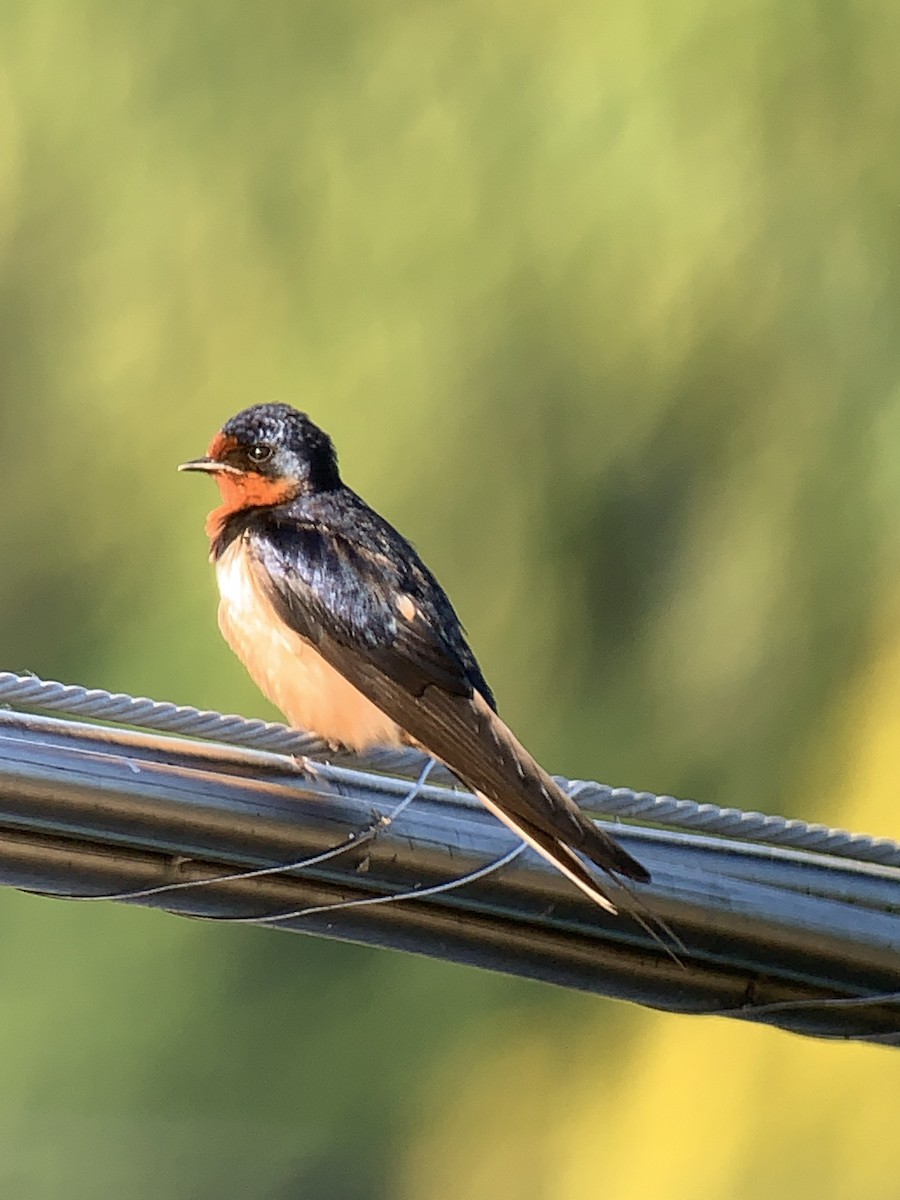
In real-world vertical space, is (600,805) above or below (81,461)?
below

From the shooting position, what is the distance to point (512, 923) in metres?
1.05

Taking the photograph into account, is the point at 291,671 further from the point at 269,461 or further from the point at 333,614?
the point at 269,461

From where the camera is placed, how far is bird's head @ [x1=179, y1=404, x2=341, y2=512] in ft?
5.36

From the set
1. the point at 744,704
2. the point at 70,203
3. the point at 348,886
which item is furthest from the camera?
the point at 70,203

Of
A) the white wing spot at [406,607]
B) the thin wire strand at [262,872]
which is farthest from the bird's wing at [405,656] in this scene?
the thin wire strand at [262,872]


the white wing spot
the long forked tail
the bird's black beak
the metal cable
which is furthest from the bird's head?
the long forked tail

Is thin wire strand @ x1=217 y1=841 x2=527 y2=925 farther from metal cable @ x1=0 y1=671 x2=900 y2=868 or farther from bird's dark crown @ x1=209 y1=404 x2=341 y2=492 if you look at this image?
bird's dark crown @ x1=209 y1=404 x2=341 y2=492

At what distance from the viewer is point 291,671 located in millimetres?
1468

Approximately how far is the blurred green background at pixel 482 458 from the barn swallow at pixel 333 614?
0.70 metres

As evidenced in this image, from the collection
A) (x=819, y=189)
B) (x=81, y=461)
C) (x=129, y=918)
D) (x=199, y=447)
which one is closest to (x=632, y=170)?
(x=819, y=189)

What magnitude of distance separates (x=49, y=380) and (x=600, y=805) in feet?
5.38

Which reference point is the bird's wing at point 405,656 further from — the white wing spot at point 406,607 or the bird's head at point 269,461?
the bird's head at point 269,461

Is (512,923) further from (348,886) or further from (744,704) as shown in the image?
(744,704)

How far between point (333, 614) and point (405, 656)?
9 cm
